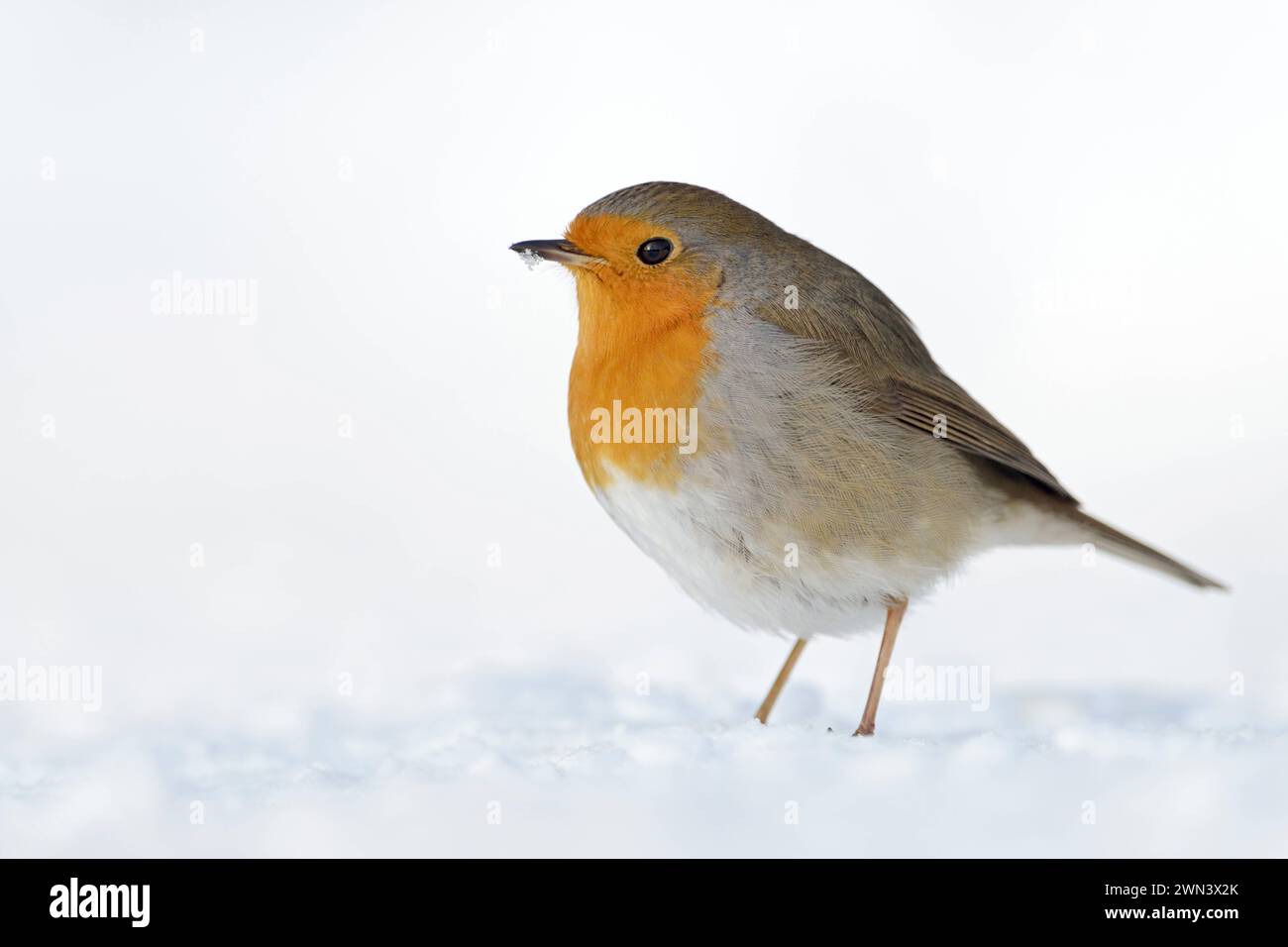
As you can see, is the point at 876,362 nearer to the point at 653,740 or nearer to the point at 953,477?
the point at 953,477

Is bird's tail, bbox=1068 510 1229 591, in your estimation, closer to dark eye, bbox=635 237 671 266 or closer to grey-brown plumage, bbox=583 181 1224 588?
grey-brown plumage, bbox=583 181 1224 588

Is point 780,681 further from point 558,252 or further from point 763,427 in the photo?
point 558,252

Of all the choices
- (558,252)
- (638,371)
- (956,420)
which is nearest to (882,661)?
(956,420)

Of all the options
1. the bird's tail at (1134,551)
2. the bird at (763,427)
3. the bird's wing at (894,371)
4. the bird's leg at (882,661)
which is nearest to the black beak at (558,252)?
the bird at (763,427)

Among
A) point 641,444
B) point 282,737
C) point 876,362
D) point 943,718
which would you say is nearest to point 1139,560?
point 943,718

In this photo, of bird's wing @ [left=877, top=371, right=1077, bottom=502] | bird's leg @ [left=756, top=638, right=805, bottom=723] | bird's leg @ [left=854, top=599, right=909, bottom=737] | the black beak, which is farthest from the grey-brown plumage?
bird's leg @ [left=756, top=638, right=805, bottom=723]

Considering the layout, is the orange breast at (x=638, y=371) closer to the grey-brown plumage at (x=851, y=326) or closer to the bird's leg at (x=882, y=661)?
the grey-brown plumage at (x=851, y=326)
